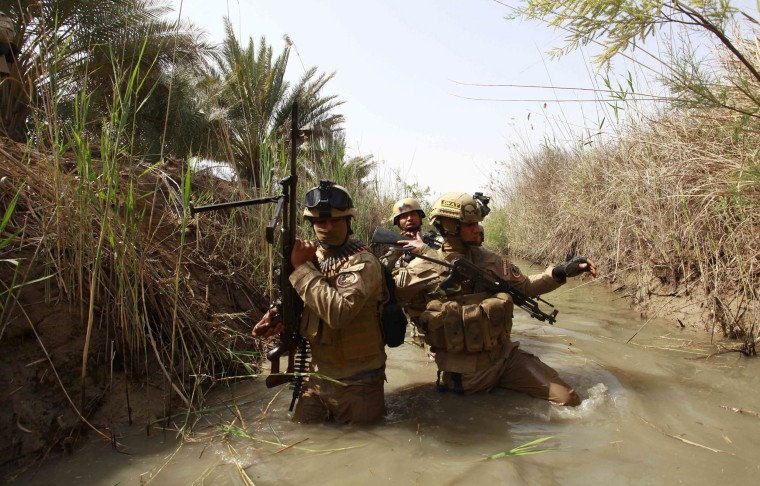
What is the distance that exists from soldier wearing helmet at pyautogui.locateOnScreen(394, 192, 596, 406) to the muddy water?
0.39 feet

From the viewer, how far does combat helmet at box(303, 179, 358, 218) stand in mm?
2967

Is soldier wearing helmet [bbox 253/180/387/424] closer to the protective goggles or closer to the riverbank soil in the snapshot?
the protective goggles

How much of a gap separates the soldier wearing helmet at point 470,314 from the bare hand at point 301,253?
0.77 meters

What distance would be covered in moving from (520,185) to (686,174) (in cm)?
657

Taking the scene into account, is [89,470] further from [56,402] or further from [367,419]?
[367,419]

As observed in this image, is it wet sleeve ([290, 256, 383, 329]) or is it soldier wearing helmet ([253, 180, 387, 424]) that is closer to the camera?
wet sleeve ([290, 256, 383, 329])

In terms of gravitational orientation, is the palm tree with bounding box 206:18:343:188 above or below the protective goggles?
above

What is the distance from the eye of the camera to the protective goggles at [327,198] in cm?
296

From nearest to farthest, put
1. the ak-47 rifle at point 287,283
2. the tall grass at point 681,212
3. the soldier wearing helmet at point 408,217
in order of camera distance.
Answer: the ak-47 rifle at point 287,283
the tall grass at point 681,212
the soldier wearing helmet at point 408,217

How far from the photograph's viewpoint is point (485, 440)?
2.82 metres

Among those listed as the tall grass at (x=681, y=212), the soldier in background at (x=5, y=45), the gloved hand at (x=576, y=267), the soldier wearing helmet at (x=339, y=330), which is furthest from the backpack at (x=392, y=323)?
the tall grass at (x=681, y=212)

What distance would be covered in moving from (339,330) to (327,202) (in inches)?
30.3

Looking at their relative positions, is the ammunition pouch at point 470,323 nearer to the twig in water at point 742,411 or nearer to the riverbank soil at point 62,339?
the twig in water at point 742,411

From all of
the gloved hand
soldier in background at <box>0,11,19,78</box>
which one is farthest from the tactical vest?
soldier in background at <box>0,11,19,78</box>
